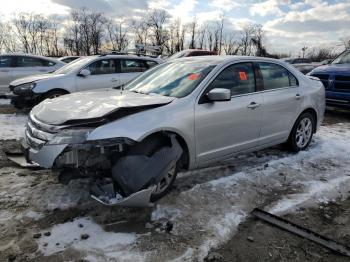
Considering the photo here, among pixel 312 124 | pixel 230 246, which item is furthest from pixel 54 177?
pixel 312 124

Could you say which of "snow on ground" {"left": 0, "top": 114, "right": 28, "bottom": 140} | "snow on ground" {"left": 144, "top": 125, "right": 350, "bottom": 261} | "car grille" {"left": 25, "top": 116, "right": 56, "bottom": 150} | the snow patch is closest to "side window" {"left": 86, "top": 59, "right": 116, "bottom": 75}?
"snow on ground" {"left": 0, "top": 114, "right": 28, "bottom": 140}

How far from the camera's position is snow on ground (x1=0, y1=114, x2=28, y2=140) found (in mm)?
6859

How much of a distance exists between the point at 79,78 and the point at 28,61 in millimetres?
3577

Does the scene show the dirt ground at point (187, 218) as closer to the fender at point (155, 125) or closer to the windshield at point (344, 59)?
the fender at point (155, 125)

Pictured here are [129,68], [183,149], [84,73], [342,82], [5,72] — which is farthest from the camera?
[5,72]

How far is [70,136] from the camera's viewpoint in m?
3.57

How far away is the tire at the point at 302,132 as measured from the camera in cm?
603

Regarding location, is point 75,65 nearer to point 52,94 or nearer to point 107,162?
point 52,94

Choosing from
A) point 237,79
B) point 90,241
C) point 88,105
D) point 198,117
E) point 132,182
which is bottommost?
point 90,241

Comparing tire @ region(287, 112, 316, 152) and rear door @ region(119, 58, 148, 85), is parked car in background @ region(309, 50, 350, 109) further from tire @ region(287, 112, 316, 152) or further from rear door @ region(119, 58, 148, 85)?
rear door @ region(119, 58, 148, 85)

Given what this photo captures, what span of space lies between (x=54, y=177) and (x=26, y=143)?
0.70m

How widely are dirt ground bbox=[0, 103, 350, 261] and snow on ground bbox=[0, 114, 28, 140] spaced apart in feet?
5.78

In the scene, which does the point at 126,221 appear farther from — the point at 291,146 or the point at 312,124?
the point at 312,124

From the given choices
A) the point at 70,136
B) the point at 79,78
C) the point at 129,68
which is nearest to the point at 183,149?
the point at 70,136
